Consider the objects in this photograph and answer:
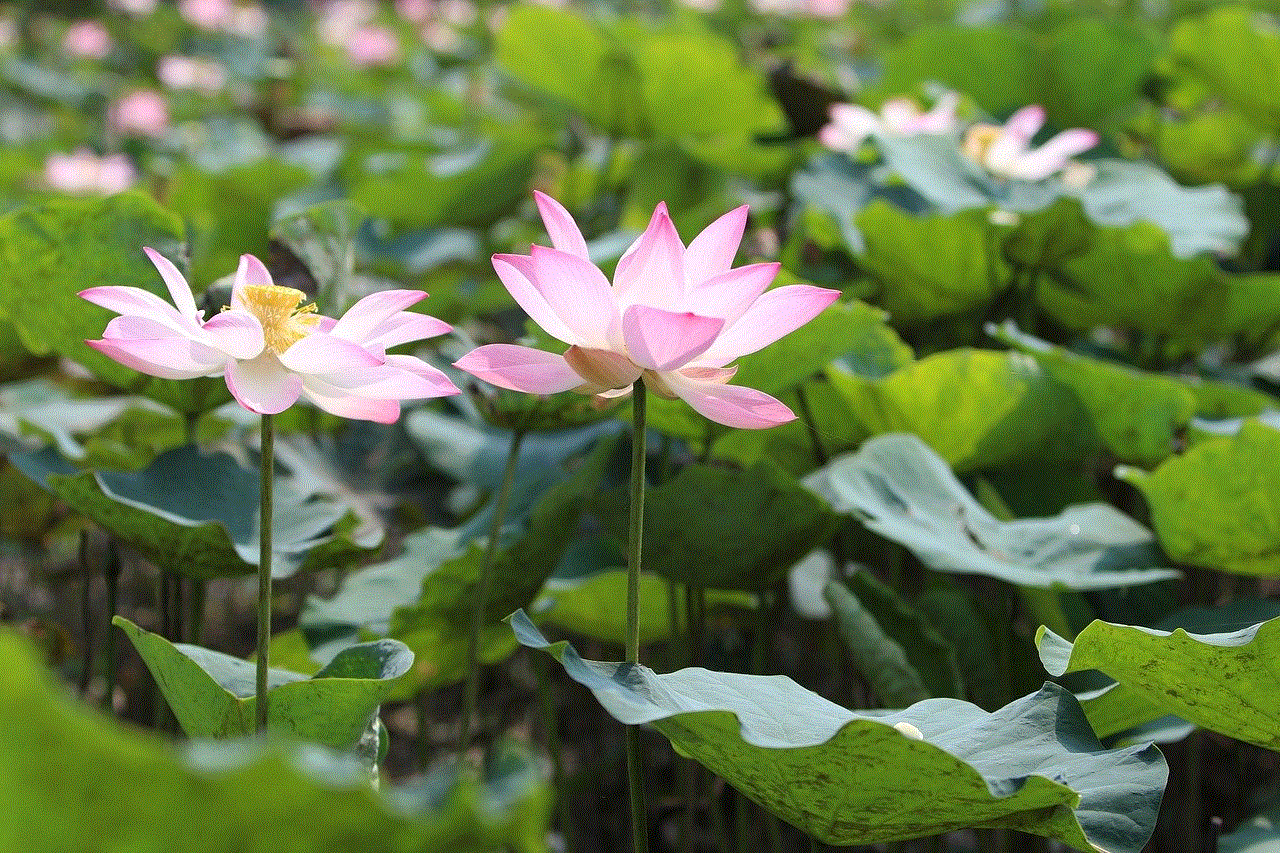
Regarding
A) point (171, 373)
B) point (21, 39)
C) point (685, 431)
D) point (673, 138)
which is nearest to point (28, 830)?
point (171, 373)

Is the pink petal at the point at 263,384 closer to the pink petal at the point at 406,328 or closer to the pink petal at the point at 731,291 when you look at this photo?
the pink petal at the point at 406,328

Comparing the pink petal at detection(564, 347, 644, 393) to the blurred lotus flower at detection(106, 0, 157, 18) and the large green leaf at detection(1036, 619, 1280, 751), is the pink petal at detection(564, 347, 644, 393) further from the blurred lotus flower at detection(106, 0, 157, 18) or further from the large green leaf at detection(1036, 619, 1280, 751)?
the blurred lotus flower at detection(106, 0, 157, 18)

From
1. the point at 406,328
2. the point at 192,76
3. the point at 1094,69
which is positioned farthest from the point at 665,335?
the point at 192,76

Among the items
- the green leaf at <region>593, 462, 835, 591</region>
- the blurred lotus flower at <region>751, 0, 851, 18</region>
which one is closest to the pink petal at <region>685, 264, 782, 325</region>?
the green leaf at <region>593, 462, 835, 591</region>

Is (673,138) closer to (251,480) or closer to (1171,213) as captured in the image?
(1171,213)

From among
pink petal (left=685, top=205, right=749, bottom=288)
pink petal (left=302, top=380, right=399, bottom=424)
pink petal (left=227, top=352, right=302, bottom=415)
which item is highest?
pink petal (left=685, top=205, right=749, bottom=288)

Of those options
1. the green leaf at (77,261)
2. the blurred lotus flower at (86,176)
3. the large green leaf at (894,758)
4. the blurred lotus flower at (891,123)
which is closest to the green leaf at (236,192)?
the blurred lotus flower at (86,176)
